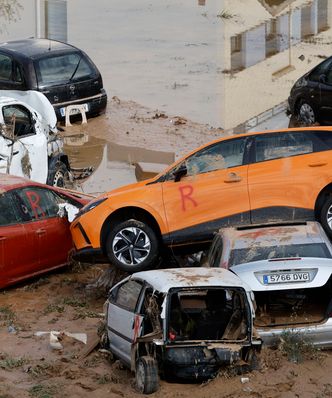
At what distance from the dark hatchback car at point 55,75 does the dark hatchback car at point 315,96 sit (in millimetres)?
4091

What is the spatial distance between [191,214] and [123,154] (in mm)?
7227

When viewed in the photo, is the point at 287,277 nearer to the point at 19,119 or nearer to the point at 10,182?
the point at 10,182

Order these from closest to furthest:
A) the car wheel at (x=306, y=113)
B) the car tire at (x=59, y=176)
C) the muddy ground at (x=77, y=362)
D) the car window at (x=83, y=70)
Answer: the muddy ground at (x=77, y=362), the car tire at (x=59, y=176), the car wheel at (x=306, y=113), the car window at (x=83, y=70)

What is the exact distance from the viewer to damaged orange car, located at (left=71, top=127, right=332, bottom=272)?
14531mm

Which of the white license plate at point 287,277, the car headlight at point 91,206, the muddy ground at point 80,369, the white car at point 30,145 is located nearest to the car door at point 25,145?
the white car at point 30,145

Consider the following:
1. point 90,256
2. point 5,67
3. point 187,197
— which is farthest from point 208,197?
point 5,67

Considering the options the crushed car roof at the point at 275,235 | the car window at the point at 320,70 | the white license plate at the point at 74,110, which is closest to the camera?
the crushed car roof at the point at 275,235

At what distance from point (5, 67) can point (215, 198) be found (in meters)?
10.2

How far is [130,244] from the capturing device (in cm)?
1477

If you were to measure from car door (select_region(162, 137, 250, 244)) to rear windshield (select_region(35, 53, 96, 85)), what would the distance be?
29.1 feet

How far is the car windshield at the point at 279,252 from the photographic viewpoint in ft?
41.4

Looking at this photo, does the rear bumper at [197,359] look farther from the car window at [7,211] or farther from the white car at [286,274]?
the car window at [7,211]

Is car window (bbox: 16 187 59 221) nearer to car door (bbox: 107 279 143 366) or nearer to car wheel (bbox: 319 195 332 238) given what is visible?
car door (bbox: 107 279 143 366)

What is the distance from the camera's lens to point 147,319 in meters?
11.5
